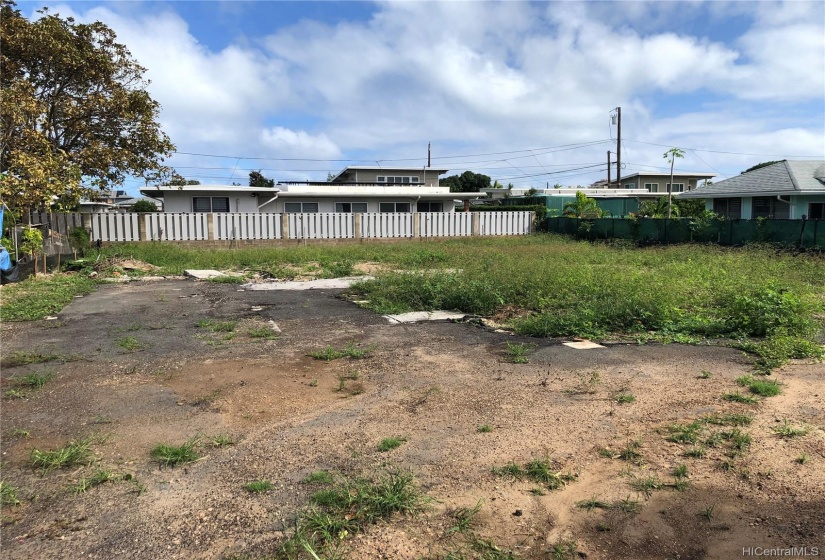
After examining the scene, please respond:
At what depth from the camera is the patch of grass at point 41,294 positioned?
8.30 metres

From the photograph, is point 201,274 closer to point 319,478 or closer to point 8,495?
point 8,495

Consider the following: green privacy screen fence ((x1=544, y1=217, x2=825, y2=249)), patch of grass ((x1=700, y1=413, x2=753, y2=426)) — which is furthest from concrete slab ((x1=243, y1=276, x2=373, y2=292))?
green privacy screen fence ((x1=544, y1=217, x2=825, y2=249))

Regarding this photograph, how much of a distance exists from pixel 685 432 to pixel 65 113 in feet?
56.2

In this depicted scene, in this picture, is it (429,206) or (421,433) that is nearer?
(421,433)

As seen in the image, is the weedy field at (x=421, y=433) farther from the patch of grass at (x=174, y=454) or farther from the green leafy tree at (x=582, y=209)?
the green leafy tree at (x=582, y=209)

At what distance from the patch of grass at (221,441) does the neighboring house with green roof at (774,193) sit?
22866 millimetres

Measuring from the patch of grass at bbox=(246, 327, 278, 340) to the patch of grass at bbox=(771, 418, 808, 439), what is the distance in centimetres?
531

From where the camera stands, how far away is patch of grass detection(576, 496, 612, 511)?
291 centimetres

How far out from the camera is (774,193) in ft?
70.0

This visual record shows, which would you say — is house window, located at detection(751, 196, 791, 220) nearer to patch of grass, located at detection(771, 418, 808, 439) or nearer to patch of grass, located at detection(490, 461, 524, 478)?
patch of grass, located at detection(771, 418, 808, 439)

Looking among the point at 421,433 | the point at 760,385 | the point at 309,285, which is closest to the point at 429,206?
the point at 309,285

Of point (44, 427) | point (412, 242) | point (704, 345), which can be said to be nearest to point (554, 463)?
point (44, 427)

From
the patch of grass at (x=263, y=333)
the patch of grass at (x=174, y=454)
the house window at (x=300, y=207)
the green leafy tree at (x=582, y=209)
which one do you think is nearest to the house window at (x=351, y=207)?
the house window at (x=300, y=207)

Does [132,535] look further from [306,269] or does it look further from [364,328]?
[306,269]
